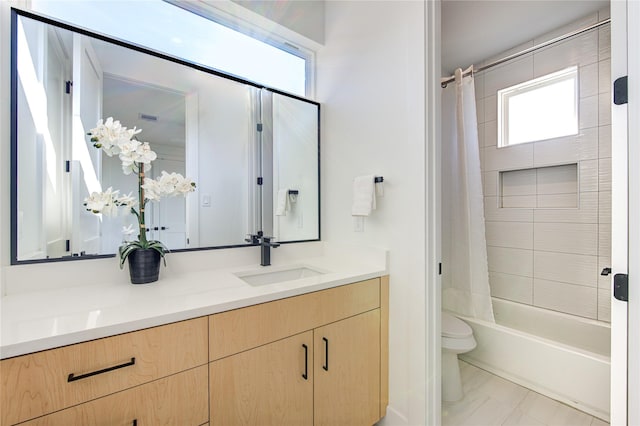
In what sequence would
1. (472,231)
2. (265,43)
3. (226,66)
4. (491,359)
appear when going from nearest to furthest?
(226,66), (265,43), (491,359), (472,231)

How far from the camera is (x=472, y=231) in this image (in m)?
2.23

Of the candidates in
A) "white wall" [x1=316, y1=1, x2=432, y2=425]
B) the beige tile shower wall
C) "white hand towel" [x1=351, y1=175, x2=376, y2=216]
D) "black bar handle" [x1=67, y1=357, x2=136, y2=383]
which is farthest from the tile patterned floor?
"black bar handle" [x1=67, y1=357, x2=136, y2=383]

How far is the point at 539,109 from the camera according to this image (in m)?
2.26

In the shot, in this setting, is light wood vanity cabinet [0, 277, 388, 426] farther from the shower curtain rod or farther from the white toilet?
the shower curtain rod

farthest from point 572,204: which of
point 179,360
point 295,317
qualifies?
point 179,360

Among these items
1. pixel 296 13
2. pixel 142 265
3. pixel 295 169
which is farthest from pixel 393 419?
pixel 296 13

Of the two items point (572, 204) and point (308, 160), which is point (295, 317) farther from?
point (572, 204)

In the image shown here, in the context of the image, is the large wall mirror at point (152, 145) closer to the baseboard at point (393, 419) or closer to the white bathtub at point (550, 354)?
the baseboard at point (393, 419)

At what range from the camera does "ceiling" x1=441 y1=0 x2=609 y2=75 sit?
1838 mm

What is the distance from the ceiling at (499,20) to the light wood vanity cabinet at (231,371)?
1.98 metres

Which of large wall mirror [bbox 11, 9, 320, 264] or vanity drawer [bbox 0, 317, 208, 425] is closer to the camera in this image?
vanity drawer [bbox 0, 317, 208, 425]

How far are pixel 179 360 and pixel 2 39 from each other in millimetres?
1334

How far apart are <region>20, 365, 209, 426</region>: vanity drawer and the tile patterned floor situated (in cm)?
139

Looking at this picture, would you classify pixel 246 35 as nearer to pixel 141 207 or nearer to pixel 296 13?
pixel 296 13
